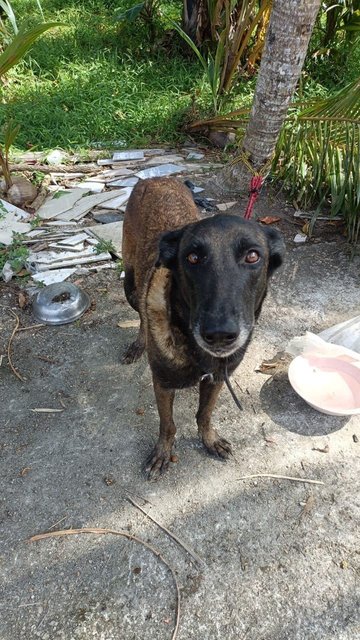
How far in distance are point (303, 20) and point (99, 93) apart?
4167 millimetres

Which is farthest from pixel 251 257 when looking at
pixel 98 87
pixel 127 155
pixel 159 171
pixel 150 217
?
pixel 98 87

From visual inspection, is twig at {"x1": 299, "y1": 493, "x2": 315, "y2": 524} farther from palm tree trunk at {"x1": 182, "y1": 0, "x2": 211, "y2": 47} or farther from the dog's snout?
palm tree trunk at {"x1": 182, "y1": 0, "x2": 211, "y2": 47}

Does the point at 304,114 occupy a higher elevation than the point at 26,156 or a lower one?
higher

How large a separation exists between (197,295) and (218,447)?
4.38ft

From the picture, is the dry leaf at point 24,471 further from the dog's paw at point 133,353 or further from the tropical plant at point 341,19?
the tropical plant at point 341,19

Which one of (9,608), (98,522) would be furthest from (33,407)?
(9,608)

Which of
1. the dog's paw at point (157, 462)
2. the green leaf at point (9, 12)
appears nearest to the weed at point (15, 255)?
the green leaf at point (9, 12)

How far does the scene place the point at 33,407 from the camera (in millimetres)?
3400

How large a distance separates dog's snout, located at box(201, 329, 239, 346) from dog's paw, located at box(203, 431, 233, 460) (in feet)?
3.93

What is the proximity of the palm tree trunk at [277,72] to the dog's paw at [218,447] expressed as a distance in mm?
3248

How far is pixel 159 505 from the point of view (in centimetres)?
287

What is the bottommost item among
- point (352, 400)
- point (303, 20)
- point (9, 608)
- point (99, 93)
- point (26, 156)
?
point (9, 608)

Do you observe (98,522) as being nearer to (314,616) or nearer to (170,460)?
(170,460)

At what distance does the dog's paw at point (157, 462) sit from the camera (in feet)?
9.82
